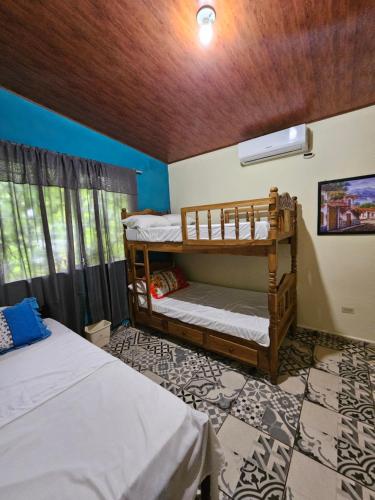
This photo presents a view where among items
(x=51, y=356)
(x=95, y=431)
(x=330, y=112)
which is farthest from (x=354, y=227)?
(x=51, y=356)

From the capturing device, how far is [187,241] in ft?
7.40

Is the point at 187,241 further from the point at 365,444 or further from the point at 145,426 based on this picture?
the point at 365,444

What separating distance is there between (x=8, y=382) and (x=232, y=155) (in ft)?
10.7

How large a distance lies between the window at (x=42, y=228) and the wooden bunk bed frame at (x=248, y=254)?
30cm

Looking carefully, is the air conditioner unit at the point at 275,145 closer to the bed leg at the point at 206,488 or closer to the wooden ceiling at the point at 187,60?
the wooden ceiling at the point at 187,60

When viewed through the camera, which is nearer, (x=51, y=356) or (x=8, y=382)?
(x=8, y=382)

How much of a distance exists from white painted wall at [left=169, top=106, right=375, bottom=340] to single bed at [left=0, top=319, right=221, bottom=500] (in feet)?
7.40

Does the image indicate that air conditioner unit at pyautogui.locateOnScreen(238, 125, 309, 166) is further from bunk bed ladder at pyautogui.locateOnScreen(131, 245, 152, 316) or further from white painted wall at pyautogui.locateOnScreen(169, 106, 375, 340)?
bunk bed ladder at pyautogui.locateOnScreen(131, 245, 152, 316)

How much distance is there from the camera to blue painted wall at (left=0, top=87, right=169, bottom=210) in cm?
191

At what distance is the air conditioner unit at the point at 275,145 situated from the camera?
233cm

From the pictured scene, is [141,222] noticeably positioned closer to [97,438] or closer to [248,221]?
[248,221]

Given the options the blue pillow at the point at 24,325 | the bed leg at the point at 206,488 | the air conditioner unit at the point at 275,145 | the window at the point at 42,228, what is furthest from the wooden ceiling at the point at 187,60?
the bed leg at the point at 206,488

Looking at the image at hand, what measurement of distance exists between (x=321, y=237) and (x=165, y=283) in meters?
2.12

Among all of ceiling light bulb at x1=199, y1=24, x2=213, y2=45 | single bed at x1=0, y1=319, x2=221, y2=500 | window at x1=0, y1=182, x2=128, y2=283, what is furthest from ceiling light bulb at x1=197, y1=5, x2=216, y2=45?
single bed at x1=0, y1=319, x2=221, y2=500
